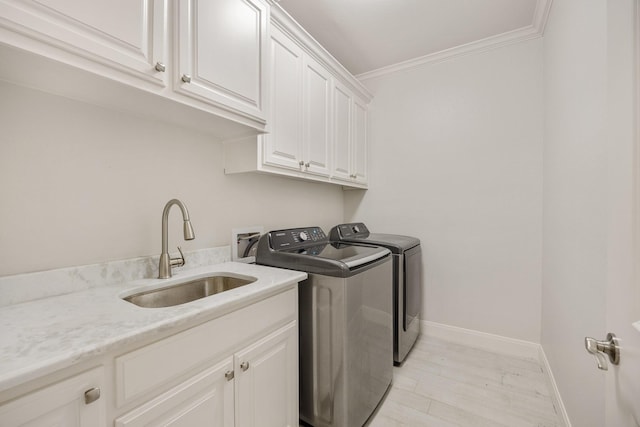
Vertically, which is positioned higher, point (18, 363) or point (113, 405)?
point (18, 363)

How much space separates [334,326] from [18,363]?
43.1 inches

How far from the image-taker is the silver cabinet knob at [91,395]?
2.13 ft

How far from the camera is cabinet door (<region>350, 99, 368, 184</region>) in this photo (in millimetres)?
2562

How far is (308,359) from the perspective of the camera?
4.77 ft

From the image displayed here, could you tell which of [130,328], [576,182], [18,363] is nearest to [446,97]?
[576,182]

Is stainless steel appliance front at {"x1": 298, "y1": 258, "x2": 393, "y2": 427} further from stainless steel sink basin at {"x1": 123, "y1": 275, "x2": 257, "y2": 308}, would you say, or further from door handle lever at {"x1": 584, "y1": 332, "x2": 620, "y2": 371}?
door handle lever at {"x1": 584, "y1": 332, "x2": 620, "y2": 371}

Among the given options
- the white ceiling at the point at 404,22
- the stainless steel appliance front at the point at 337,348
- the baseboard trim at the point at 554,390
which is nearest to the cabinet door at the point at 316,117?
the white ceiling at the point at 404,22

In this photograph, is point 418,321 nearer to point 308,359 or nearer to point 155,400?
point 308,359

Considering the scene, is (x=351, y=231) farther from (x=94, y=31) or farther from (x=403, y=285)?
(x=94, y=31)

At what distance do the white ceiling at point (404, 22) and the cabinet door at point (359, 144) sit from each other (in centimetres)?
49

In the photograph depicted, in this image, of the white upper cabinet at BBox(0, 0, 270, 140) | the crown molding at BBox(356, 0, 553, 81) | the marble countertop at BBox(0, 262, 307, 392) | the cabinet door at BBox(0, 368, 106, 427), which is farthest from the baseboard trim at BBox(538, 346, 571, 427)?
the crown molding at BBox(356, 0, 553, 81)

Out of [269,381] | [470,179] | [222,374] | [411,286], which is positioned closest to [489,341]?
[411,286]

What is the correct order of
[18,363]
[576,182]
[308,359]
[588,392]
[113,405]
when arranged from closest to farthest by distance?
[18,363] → [113,405] → [588,392] → [576,182] → [308,359]

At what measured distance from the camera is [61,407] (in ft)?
2.01
